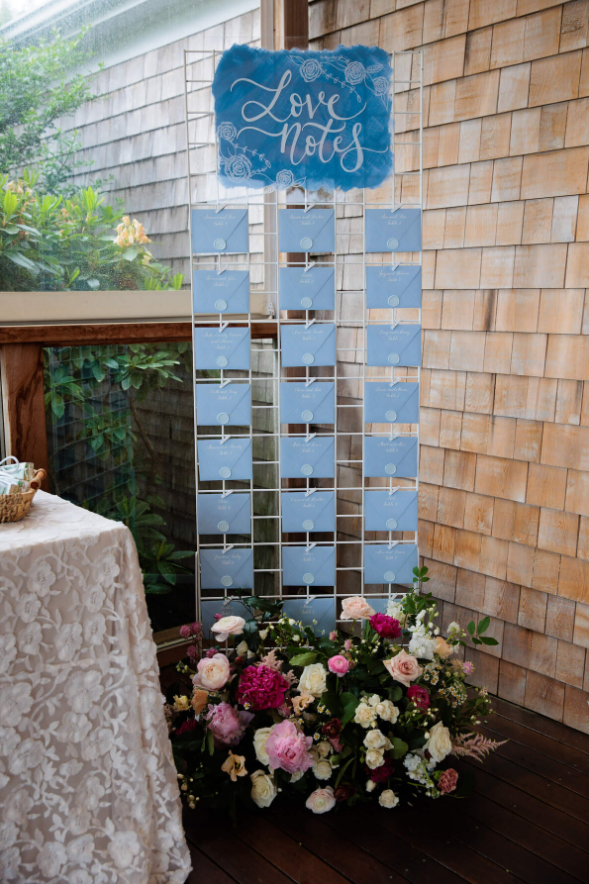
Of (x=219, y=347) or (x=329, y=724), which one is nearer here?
(x=329, y=724)

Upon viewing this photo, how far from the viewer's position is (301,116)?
84.2 inches

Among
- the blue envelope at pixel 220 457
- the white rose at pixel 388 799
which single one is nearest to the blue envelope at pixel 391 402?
the blue envelope at pixel 220 457

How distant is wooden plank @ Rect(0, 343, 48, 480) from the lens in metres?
2.15

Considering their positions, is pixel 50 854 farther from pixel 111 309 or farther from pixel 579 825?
pixel 111 309

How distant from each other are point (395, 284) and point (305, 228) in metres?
0.31

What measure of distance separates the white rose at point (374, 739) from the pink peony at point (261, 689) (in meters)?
0.24

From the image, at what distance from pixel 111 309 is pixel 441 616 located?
61.2 inches

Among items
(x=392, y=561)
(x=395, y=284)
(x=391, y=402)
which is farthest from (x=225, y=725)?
(x=395, y=284)

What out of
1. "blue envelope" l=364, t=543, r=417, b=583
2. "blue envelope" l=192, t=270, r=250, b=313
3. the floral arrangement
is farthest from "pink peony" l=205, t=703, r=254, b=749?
"blue envelope" l=192, t=270, r=250, b=313

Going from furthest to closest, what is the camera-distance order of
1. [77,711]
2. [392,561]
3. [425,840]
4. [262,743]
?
[392,561] → [262,743] → [425,840] → [77,711]

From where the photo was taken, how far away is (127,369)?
248 cm

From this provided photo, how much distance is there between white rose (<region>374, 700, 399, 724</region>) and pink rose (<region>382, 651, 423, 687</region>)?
72 mm

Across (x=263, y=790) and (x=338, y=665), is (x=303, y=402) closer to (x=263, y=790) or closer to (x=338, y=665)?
(x=338, y=665)

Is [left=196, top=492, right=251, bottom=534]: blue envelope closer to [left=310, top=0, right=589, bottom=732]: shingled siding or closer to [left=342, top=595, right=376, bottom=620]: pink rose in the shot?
[left=342, top=595, right=376, bottom=620]: pink rose
